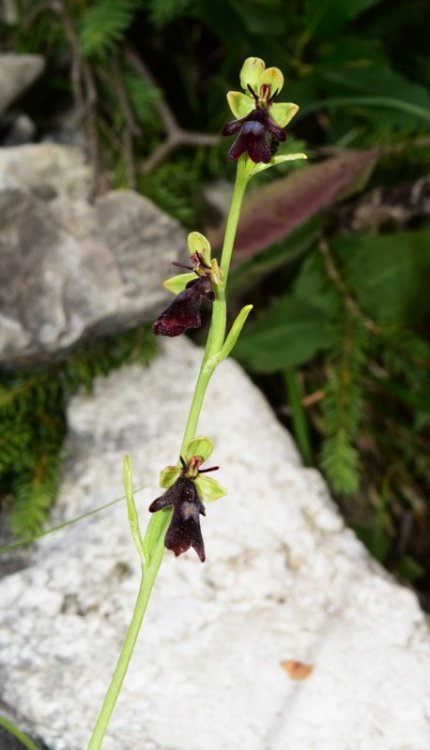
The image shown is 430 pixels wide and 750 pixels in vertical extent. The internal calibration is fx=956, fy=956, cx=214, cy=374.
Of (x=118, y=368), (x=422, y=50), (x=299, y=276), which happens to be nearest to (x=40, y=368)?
(x=118, y=368)

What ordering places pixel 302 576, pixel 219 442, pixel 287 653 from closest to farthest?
pixel 287 653 < pixel 302 576 < pixel 219 442

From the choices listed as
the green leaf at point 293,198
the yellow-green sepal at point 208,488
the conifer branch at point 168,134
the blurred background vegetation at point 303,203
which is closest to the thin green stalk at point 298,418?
the blurred background vegetation at point 303,203

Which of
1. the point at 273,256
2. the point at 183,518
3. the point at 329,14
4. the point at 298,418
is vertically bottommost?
the point at 298,418

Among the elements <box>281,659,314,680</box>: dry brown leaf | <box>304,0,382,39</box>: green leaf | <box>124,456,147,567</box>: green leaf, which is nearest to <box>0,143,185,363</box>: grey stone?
<box>304,0,382,39</box>: green leaf

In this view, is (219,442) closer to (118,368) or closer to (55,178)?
(118,368)

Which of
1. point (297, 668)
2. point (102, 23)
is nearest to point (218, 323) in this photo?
point (297, 668)

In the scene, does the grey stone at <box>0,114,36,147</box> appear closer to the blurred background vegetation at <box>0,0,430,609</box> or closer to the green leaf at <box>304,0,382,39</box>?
the blurred background vegetation at <box>0,0,430,609</box>

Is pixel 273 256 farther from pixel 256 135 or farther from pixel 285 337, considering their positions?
pixel 256 135
